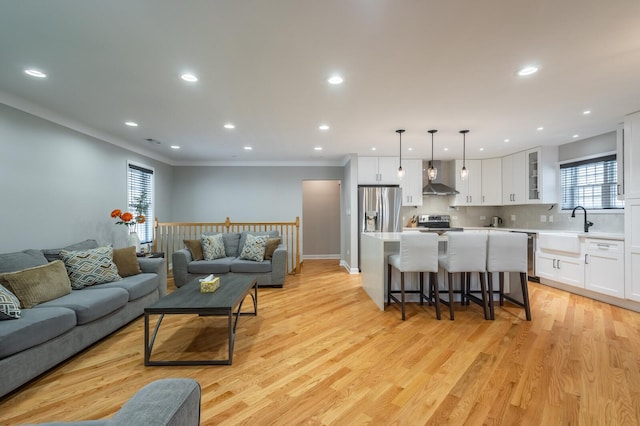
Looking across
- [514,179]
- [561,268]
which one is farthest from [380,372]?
[514,179]

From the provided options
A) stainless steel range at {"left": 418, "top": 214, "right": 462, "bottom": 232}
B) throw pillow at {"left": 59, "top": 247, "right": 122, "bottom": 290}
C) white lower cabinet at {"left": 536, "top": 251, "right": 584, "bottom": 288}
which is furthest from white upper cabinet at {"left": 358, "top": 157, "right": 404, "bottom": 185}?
throw pillow at {"left": 59, "top": 247, "right": 122, "bottom": 290}

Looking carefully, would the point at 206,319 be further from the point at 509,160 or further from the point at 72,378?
the point at 509,160

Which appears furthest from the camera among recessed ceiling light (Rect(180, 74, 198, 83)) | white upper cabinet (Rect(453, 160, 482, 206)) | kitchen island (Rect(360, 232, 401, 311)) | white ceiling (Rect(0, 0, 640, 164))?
white upper cabinet (Rect(453, 160, 482, 206))

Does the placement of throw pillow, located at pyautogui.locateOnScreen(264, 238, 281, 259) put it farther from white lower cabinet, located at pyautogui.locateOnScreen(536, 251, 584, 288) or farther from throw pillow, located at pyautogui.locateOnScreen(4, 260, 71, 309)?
white lower cabinet, located at pyautogui.locateOnScreen(536, 251, 584, 288)

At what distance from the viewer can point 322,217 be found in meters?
7.64

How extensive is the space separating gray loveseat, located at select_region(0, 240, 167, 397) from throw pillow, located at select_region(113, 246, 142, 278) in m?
0.08

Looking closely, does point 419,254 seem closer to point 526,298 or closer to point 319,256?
point 526,298

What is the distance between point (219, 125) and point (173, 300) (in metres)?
2.38

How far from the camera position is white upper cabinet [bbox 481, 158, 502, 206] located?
591 centimetres

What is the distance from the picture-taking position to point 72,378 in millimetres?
2125

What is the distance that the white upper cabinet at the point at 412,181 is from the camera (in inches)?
235

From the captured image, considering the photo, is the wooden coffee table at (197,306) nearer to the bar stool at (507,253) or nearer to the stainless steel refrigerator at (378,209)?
the bar stool at (507,253)

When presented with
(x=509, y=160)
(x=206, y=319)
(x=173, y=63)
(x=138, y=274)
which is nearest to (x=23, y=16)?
(x=173, y=63)

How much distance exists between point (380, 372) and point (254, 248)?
3.11 m
